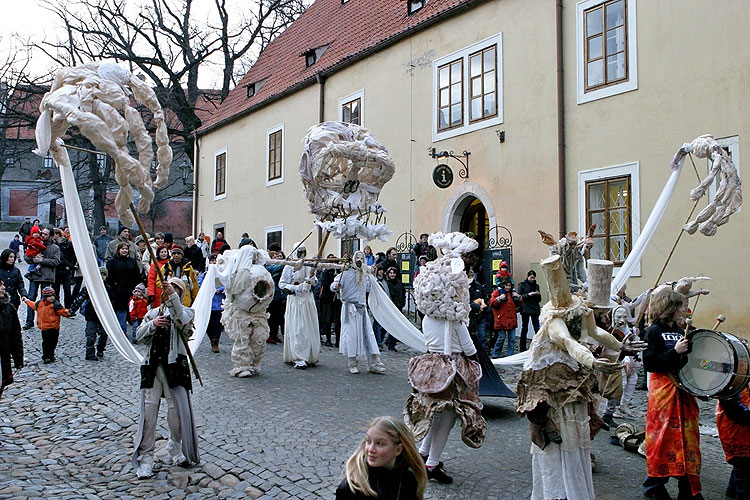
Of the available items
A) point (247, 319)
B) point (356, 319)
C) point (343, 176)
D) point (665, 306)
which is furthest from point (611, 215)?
point (665, 306)

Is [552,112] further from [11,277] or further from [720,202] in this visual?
→ [11,277]

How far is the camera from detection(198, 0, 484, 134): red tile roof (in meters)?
17.7

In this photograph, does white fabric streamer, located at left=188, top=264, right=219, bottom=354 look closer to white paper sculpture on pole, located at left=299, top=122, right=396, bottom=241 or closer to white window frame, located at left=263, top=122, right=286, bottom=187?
white paper sculpture on pole, located at left=299, top=122, right=396, bottom=241

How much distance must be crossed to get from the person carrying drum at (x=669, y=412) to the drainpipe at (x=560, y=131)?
8.39 meters

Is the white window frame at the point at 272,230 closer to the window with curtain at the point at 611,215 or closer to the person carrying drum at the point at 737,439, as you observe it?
the window with curtain at the point at 611,215

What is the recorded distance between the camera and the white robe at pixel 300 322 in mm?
10602

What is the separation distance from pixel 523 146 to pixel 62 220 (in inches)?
1516

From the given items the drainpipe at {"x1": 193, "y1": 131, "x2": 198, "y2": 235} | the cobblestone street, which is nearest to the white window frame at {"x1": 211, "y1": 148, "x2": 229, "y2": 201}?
the drainpipe at {"x1": 193, "y1": 131, "x2": 198, "y2": 235}

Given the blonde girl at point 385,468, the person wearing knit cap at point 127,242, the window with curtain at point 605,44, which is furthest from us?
the window with curtain at point 605,44

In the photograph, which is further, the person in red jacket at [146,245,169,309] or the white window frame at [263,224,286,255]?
the white window frame at [263,224,286,255]

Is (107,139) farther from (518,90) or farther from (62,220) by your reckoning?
(62,220)

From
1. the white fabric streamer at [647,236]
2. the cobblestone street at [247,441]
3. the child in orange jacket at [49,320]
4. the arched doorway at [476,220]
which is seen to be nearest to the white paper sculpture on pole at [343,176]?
the cobblestone street at [247,441]

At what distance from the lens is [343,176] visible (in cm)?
939

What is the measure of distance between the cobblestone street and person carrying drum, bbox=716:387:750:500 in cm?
27
